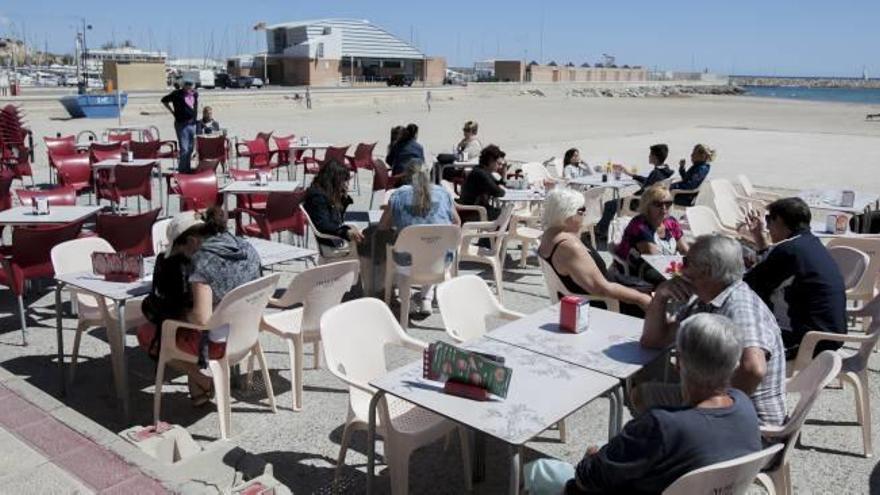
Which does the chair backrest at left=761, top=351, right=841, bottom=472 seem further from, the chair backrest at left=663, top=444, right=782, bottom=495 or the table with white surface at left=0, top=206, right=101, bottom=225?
the table with white surface at left=0, top=206, right=101, bottom=225

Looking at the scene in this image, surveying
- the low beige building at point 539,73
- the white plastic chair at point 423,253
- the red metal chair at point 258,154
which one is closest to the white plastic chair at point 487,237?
the white plastic chair at point 423,253

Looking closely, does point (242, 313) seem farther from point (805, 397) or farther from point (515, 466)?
point (805, 397)

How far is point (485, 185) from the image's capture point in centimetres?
748

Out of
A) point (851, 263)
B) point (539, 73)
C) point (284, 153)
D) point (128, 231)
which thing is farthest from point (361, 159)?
point (539, 73)

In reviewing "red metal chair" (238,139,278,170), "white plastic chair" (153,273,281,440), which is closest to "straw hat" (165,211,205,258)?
"white plastic chair" (153,273,281,440)

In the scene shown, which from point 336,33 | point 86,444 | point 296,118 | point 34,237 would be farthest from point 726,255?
point 336,33

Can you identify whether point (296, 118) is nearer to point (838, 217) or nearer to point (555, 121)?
point (555, 121)

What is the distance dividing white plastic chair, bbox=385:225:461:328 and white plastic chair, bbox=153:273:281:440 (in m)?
1.72

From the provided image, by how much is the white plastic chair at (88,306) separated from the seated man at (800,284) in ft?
11.5

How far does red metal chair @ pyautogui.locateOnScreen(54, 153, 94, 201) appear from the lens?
9602 millimetres

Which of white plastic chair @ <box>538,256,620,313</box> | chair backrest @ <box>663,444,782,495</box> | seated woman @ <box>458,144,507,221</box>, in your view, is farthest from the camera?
seated woman @ <box>458,144,507,221</box>

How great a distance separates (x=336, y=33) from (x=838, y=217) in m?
72.5

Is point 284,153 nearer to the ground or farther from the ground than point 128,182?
farther from the ground

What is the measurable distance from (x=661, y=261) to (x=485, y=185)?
2.78m
